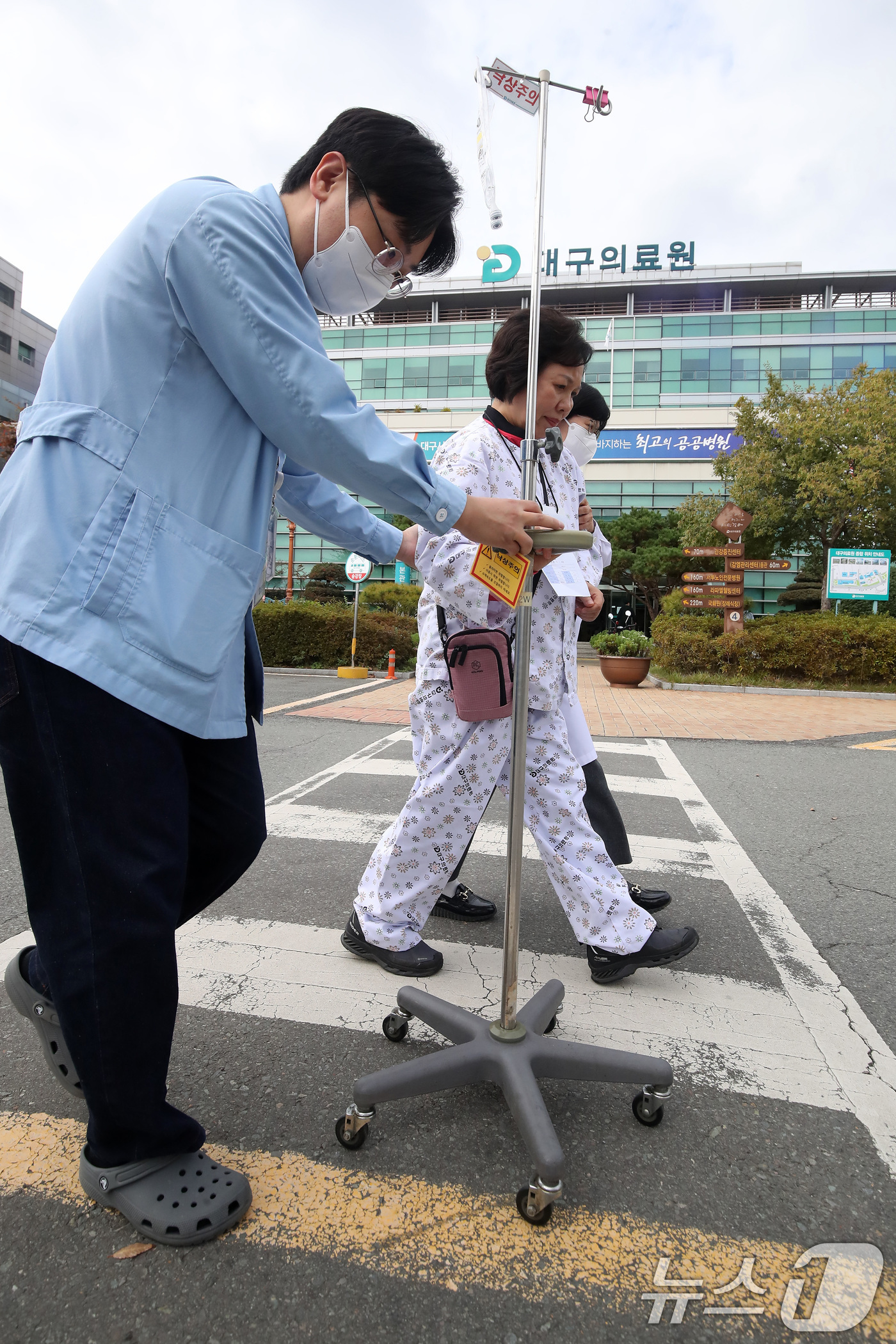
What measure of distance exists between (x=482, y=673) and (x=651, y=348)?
47254mm

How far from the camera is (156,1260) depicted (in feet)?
4.54

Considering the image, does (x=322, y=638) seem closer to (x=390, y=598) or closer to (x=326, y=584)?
(x=390, y=598)

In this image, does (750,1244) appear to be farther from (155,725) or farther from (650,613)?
(650,613)

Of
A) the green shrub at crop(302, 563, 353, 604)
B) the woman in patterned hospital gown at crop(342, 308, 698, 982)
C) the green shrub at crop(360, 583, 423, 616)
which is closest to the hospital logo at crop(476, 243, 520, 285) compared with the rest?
the green shrub at crop(302, 563, 353, 604)

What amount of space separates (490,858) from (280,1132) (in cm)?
226

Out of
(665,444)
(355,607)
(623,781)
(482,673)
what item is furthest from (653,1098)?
(665,444)

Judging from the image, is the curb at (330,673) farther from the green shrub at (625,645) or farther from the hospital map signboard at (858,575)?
the hospital map signboard at (858,575)

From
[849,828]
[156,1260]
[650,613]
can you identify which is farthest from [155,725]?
[650,613]

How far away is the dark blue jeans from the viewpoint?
4.39 feet

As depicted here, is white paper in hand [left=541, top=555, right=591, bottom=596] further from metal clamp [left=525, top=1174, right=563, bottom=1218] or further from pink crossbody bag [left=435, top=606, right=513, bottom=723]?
metal clamp [left=525, top=1174, right=563, bottom=1218]

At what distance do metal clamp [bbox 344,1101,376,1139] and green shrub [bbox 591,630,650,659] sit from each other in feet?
45.3

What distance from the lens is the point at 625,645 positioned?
49.6 ft

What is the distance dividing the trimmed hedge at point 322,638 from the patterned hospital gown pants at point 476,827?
15271mm

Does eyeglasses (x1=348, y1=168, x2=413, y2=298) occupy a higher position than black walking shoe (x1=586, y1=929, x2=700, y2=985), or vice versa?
eyeglasses (x1=348, y1=168, x2=413, y2=298)
